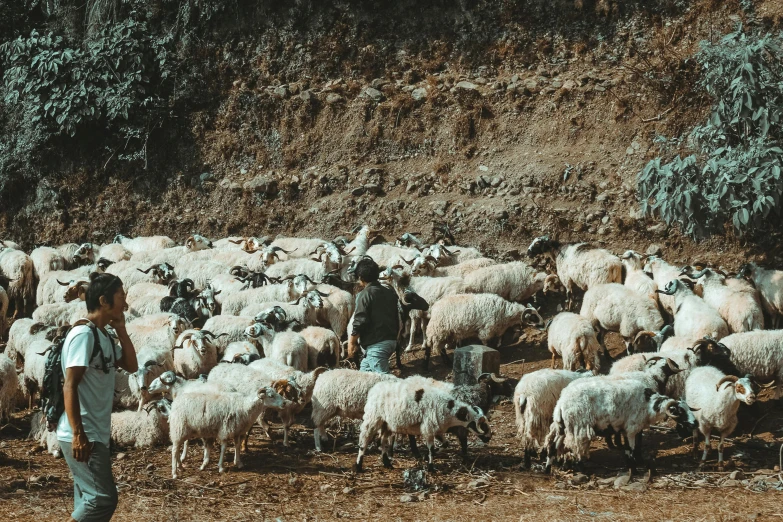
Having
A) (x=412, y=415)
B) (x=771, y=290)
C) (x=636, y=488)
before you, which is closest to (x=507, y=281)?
(x=771, y=290)

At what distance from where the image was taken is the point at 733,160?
13.4 m

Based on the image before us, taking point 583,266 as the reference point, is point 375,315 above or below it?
below

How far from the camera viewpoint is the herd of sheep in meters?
8.68

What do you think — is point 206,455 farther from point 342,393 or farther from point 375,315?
point 375,315

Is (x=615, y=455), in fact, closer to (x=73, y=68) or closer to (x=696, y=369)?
(x=696, y=369)

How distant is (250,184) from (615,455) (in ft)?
40.8

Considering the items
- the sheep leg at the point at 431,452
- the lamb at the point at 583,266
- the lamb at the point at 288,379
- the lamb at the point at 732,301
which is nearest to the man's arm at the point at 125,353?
the sheep leg at the point at 431,452

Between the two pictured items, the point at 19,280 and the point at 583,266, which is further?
the point at 19,280

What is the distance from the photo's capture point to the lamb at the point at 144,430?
952cm

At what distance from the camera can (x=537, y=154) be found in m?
17.9

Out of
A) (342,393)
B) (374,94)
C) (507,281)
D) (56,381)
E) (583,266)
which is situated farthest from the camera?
(374,94)

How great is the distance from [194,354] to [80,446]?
6.13 meters

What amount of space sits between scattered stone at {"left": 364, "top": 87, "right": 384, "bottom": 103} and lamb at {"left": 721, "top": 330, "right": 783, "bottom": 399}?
11.4m

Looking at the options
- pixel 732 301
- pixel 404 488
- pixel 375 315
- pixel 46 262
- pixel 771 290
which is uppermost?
pixel 46 262
